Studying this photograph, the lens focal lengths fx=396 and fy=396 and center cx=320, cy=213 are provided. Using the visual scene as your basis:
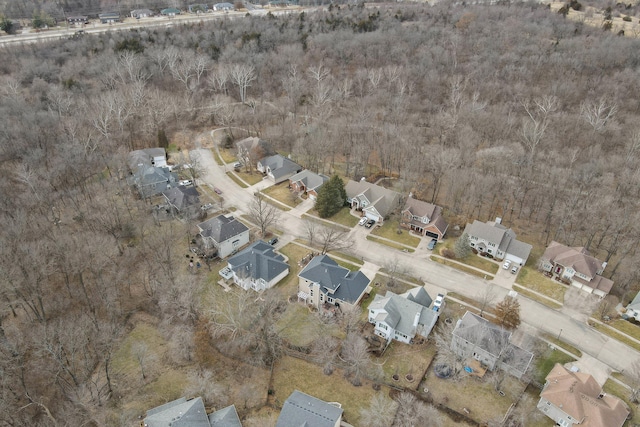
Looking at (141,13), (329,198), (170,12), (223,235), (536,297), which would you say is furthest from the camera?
(170,12)

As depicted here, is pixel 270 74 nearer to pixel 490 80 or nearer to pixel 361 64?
pixel 361 64

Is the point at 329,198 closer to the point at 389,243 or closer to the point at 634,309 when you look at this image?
the point at 389,243

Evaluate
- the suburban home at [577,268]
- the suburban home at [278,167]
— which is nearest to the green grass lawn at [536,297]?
the suburban home at [577,268]

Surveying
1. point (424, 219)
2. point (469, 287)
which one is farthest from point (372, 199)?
point (469, 287)

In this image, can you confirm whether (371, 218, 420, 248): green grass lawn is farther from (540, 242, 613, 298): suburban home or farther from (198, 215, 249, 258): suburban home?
(198, 215, 249, 258): suburban home

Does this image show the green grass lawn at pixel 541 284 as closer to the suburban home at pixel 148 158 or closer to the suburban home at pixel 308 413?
the suburban home at pixel 308 413

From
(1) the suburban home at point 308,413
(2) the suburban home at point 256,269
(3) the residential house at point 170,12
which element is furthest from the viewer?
(3) the residential house at point 170,12
